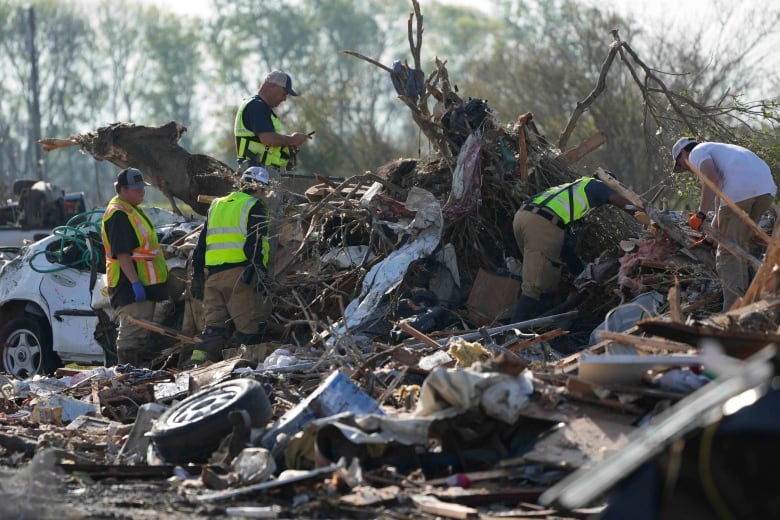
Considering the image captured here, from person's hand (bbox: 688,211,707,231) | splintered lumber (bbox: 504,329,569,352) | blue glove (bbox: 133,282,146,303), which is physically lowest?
splintered lumber (bbox: 504,329,569,352)

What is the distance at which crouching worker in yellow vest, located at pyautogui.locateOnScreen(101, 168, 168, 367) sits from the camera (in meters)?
10.9

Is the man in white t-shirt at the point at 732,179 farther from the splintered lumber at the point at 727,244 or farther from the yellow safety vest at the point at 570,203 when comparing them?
the yellow safety vest at the point at 570,203

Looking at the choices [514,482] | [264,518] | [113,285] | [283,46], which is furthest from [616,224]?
[283,46]

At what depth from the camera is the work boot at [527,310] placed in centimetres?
1029

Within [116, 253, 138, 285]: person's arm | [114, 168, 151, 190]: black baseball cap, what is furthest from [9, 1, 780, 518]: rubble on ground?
[114, 168, 151, 190]: black baseball cap

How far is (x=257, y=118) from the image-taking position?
11.7m

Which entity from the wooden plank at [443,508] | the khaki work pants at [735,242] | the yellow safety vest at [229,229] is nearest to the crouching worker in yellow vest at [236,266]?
the yellow safety vest at [229,229]

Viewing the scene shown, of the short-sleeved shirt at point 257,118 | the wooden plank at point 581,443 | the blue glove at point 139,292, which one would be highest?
the short-sleeved shirt at point 257,118

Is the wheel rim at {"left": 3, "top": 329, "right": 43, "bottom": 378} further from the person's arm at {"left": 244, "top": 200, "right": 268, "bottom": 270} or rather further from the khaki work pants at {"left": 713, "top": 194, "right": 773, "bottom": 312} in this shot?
the khaki work pants at {"left": 713, "top": 194, "right": 773, "bottom": 312}

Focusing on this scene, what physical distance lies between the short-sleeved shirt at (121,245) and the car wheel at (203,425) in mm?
3687

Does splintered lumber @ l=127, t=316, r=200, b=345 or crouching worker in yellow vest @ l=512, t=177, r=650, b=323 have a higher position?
crouching worker in yellow vest @ l=512, t=177, r=650, b=323

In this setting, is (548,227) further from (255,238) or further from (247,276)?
(247,276)

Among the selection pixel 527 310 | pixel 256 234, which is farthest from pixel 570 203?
pixel 256 234

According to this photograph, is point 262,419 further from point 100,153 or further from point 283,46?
point 283,46
